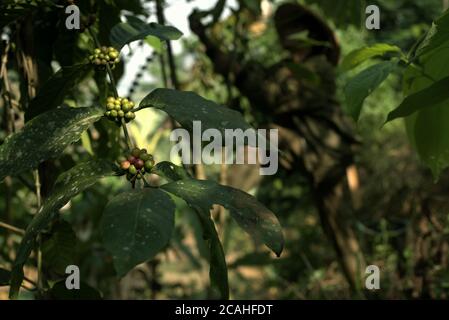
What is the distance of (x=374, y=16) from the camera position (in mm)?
1139

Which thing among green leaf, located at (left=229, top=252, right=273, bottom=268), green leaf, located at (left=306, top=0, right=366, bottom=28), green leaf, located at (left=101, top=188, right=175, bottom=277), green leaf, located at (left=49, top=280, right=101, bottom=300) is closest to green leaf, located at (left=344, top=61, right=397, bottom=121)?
green leaf, located at (left=101, top=188, right=175, bottom=277)

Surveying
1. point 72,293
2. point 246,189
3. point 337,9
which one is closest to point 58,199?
point 72,293

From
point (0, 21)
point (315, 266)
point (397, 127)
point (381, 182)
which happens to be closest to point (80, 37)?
point (0, 21)

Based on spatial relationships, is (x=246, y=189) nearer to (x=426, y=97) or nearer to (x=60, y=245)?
(x=60, y=245)

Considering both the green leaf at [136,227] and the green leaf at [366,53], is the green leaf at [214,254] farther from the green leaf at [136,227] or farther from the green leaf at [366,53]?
the green leaf at [366,53]

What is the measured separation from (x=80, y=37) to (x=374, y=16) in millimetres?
522

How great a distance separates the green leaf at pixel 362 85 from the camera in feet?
2.50

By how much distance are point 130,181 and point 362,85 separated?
0.33m

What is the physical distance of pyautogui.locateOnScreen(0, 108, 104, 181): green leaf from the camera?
633mm

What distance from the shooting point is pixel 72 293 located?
34.7 inches

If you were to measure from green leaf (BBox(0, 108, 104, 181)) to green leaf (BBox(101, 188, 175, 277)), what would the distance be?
134 millimetres

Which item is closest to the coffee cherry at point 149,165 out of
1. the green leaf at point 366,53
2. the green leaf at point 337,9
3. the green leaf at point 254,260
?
the green leaf at point 366,53

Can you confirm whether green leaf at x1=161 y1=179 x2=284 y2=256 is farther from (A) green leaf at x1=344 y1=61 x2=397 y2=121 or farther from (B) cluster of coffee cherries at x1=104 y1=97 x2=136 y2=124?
(A) green leaf at x1=344 y1=61 x2=397 y2=121
